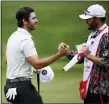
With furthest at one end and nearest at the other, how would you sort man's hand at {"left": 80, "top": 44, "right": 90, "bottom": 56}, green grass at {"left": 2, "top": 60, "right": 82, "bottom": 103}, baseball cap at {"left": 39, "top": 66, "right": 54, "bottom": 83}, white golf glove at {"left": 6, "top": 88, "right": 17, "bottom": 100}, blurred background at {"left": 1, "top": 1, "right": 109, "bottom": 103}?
blurred background at {"left": 1, "top": 1, "right": 109, "bottom": 103} < green grass at {"left": 2, "top": 60, "right": 82, "bottom": 103} < baseball cap at {"left": 39, "top": 66, "right": 54, "bottom": 83} < white golf glove at {"left": 6, "top": 88, "right": 17, "bottom": 100} < man's hand at {"left": 80, "top": 44, "right": 90, "bottom": 56}

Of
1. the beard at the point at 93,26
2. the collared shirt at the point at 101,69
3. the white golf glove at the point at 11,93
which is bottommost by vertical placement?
the white golf glove at the point at 11,93

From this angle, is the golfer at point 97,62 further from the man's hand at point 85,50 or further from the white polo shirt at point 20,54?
the white polo shirt at point 20,54

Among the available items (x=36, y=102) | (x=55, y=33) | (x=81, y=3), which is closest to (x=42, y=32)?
(x=55, y=33)

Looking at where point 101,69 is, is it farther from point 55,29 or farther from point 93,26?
point 55,29

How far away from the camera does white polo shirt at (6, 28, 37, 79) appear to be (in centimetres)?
400

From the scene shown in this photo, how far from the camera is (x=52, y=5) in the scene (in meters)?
7.84

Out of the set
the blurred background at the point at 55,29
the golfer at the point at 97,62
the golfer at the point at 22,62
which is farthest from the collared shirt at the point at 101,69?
the blurred background at the point at 55,29

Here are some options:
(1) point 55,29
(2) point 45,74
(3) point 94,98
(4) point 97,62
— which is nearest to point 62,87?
(1) point 55,29

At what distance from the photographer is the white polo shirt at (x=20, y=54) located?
400 centimetres

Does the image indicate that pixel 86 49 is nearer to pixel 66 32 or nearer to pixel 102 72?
pixel 102 72

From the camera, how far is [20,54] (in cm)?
403

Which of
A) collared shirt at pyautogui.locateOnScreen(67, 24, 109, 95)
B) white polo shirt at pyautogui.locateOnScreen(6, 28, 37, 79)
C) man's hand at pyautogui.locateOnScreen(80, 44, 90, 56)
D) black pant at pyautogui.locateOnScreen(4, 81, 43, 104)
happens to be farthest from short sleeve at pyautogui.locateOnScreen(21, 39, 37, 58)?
collared shirt at pyautogui.locateOnScreen(67, 24, 109, 95)

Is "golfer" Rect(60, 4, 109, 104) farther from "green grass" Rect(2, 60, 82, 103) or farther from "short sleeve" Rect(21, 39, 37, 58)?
"green grass" Rect(2, 60, 82, 103)

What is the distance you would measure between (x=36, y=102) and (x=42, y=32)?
3741mm
